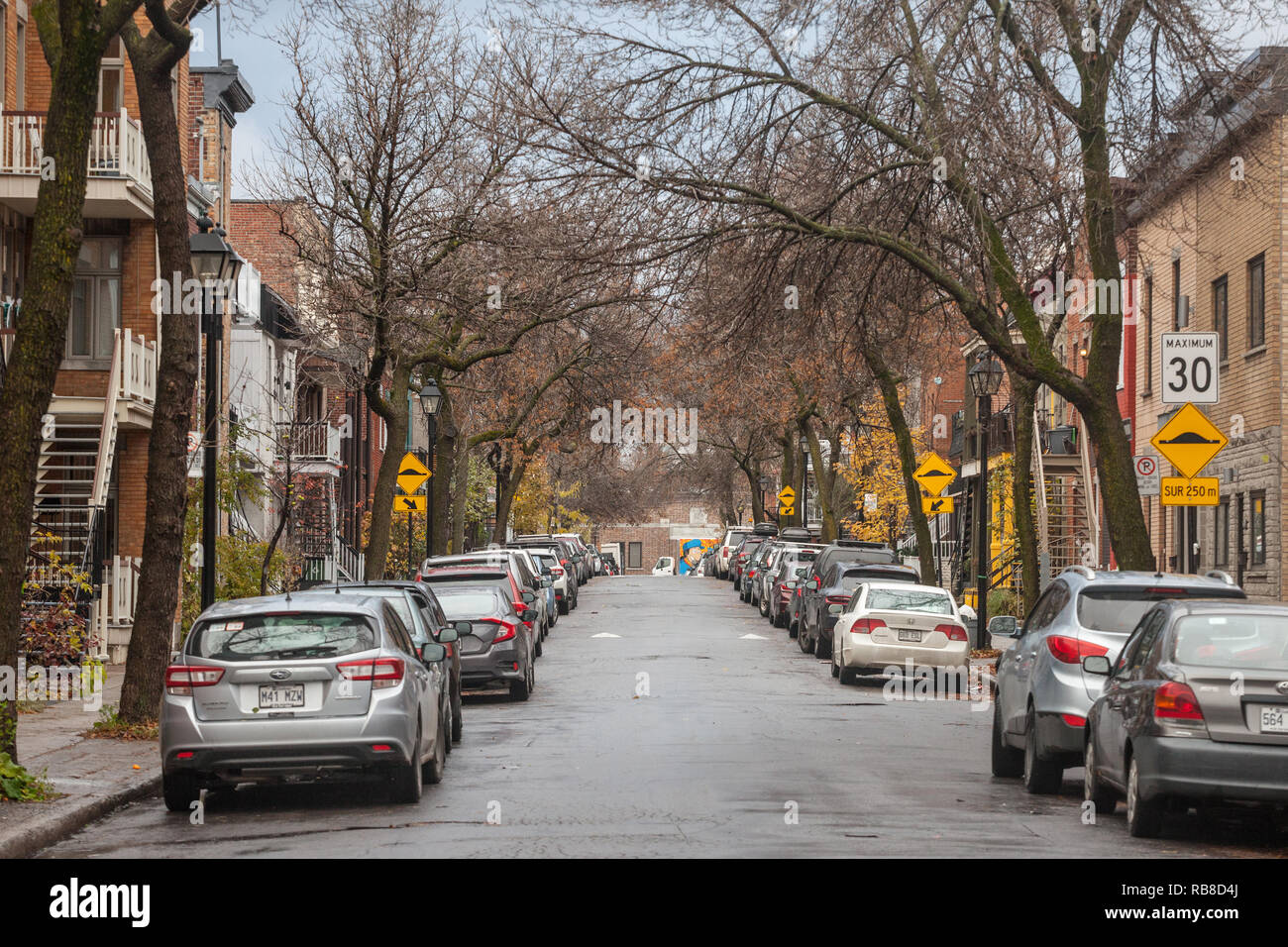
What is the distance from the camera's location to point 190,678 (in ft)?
40.3

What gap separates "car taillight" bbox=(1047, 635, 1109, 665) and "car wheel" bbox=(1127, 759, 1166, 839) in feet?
7.12

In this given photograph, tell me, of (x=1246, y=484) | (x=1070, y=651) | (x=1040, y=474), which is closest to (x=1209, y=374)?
(x=1070, y=651)

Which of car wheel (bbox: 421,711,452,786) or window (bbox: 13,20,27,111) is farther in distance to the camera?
window (bbox: 13,20,27,111)

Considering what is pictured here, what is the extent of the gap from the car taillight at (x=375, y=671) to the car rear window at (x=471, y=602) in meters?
9.64

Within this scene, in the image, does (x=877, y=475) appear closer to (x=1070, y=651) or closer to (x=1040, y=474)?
(x=1040, y=474)

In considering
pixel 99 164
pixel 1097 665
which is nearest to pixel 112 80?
pixel 99 164

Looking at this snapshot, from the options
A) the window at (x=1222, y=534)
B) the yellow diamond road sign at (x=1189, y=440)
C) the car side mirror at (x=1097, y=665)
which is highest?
Answer: the yellow diamond road sign at (x=1189, y=440)

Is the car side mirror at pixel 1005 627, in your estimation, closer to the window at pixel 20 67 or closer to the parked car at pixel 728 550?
the window at pixel 20 67

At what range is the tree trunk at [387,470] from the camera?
31938mm

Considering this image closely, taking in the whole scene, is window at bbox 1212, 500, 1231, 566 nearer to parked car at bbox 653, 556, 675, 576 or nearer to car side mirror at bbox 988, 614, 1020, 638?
car side mirror at bbox 988, 614, 1020, 638

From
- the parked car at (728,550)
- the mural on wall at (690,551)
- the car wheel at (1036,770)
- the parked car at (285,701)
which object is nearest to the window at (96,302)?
the parked car at (285,701)

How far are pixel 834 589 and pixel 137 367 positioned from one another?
12.1 metres

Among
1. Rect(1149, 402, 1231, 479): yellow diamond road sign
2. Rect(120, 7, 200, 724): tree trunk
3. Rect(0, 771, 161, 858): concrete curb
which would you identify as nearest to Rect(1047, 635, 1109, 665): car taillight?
Rect(1149, 402, 1231, 479): yellow diamond road sign

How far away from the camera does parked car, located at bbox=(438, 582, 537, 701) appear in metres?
21.8
